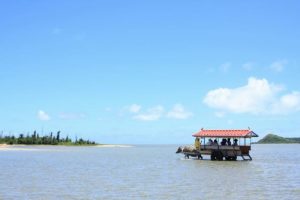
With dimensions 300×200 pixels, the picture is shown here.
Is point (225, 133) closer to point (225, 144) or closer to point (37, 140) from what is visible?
point (225, 144)

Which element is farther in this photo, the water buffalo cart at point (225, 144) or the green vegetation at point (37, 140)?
the green vegetation at point (37, 140)

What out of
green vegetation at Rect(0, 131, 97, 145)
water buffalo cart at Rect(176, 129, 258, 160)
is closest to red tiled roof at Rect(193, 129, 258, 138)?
water buffalo cart at Rect(176, 129, 258, 160)

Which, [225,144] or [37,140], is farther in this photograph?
[37,140]

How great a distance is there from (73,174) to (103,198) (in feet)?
34.7

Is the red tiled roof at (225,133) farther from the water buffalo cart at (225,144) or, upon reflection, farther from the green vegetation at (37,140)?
the green vegetation at (37,140)

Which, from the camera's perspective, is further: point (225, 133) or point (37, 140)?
point (37, 140)

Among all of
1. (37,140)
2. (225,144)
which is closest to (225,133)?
(225,144)

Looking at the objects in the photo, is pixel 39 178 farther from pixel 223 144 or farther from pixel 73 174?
pixel 223 144

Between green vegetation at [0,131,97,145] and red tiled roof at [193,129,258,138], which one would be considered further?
Result: green vegetation at [0,131,97,145]

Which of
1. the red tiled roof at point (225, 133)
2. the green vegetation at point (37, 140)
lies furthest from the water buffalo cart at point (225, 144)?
the green vegetation at point (37, 140)

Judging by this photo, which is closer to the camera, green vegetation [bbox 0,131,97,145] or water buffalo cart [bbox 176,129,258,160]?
water buffalo cart [bbox 176,129,258,160]

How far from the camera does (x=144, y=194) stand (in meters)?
19.6

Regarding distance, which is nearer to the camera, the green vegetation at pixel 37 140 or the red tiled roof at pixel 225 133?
the red tiled roof at pixel 225 133

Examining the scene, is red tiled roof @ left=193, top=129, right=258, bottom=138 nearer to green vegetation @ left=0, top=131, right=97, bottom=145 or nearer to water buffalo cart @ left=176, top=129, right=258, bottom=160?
water buffalo cart @ left=176, top=129, right=258, bottom=160
